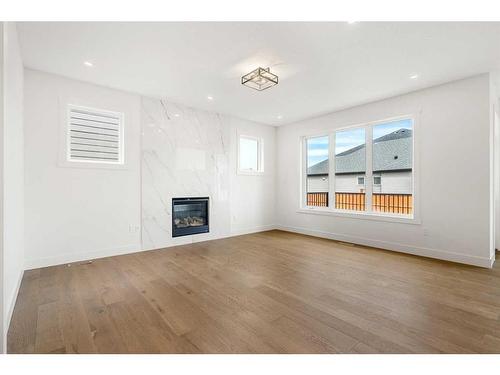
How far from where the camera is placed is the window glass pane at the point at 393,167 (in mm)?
4363

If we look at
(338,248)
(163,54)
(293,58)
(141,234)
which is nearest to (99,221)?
(141,234)

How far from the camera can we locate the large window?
4418mm

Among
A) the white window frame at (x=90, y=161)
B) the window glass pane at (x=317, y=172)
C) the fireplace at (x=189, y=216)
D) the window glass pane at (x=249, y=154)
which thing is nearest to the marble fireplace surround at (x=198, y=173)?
the fireplace at (x=189, y=216)

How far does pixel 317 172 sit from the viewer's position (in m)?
5.90

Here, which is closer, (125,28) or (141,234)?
(125,28)

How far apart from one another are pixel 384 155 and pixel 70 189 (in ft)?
18.3

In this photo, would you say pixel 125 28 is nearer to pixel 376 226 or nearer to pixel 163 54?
pixel 163 54

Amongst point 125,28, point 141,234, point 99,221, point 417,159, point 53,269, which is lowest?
point 53,269

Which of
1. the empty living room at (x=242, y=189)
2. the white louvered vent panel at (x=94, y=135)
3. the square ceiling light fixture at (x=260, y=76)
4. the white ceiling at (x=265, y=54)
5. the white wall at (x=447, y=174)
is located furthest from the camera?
the white louvered vent panel at (x=94, y=135)

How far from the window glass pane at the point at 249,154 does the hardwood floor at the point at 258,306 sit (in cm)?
292

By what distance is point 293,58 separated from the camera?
3092 mm

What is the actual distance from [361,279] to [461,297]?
0.97 m

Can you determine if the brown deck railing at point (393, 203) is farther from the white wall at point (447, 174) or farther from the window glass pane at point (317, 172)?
the window glass pane at point (317, 172)

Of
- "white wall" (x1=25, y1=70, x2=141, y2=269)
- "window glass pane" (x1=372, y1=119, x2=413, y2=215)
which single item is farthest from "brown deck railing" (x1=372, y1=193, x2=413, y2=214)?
"white wall" (x1=25, y1=70, x2=141, y2=269)
